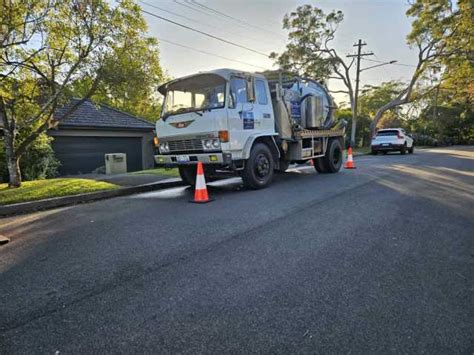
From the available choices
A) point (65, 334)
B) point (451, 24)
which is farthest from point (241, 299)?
point (451, 24)

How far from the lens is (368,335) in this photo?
84.4 inches

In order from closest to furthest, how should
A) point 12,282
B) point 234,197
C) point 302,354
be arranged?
point 302,354 < point 12,282 < point 234,197

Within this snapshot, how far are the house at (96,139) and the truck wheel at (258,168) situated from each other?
33.3 feet

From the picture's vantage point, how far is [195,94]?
7949 mm

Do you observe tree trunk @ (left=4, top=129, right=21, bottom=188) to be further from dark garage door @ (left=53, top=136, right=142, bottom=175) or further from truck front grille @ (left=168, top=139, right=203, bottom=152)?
dark garage door @ (left=53, top=136, right=142, bottom=175)

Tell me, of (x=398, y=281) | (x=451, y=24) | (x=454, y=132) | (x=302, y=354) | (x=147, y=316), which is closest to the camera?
(x=302, y=354)

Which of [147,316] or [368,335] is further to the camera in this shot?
[147,316]

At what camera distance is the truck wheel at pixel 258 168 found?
7.76m

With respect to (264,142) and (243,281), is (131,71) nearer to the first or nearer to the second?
(264,142)

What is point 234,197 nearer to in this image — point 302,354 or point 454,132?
point 302,354

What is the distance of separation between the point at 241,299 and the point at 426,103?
66.3 meters

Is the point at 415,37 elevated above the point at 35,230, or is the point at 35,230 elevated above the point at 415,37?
the point at 415,37

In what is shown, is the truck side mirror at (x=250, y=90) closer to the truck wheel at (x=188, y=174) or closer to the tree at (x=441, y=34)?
the truck wheel at (x=188, y=174)

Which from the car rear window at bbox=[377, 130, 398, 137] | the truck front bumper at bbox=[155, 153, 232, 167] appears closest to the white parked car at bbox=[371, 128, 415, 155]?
the car rear window at bbox=[377, 130, 398, 137]
